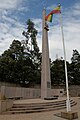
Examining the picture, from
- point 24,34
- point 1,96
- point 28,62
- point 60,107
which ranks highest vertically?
point 24,34

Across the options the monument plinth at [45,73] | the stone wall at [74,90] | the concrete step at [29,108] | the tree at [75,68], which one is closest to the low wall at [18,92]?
the monument plinth at [45,73]

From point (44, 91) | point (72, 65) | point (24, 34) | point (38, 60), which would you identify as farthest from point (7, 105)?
point (72, 65)

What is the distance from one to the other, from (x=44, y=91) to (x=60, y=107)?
4020 mm

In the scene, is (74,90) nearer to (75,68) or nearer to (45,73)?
(75,68)

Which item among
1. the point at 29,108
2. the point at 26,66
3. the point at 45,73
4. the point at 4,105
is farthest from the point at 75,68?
the point at 4,105

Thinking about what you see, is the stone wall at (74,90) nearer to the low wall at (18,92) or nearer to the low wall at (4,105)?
the low wall at (18,92)

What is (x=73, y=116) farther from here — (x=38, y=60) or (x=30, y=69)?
(x=38, y=60)

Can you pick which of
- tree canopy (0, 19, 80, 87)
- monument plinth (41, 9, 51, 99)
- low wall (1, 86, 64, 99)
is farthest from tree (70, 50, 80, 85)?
monument plinth (41, 9, 51, 99)

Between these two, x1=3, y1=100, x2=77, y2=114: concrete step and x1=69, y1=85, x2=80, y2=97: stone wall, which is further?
x1=69, y1=85, x2=80, y2=97: stone wall

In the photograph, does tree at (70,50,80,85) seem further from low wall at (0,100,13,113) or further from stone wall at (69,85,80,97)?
low wall at (0,100,13,113)

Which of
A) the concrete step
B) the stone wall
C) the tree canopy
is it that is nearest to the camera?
the concrete step

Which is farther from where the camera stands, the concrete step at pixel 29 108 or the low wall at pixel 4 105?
the concrete step at pixel 29 108

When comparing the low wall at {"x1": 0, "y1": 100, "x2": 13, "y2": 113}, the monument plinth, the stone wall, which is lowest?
the stone wall

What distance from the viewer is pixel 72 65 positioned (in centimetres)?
3519
